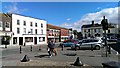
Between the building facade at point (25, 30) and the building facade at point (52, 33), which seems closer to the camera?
the building facade at point (25, 30)

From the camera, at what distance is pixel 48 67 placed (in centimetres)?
1143

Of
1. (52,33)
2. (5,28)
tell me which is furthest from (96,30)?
(5,28)

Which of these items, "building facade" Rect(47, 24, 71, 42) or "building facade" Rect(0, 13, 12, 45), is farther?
"building facade" Rect(47, 24, 71, 42)

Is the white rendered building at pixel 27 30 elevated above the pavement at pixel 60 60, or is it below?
above

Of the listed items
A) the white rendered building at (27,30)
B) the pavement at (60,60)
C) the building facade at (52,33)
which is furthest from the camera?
the building facade at (52,33)

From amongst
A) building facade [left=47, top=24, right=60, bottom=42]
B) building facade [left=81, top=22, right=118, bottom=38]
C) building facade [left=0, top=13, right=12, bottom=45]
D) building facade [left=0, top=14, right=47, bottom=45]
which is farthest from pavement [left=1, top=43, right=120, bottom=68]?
building facade [left=81, top=22, right=118, bottom=38]

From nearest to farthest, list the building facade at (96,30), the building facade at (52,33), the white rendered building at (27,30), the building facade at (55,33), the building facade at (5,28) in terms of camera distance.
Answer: the building facade at (5,28) < the white rendered building at (27,30) < the building facade at (52,33) < the building facade at (55,33) < the building facade at (96,30)

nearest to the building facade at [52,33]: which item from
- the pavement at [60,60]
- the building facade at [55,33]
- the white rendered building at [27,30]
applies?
the building facade at [55,33]

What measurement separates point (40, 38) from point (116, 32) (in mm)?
48621

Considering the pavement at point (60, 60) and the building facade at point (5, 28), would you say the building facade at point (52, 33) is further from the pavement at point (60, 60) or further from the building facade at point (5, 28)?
the pavement at point (60, 60)

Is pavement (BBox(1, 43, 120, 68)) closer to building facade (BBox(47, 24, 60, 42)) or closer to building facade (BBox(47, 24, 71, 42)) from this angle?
building facade (BBox(47, 24, 60, 42))

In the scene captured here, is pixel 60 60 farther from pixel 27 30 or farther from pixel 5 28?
pixel 27 30

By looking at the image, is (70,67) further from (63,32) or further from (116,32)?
(116,32)

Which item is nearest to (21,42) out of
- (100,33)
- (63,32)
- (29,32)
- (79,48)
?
(29,32)
